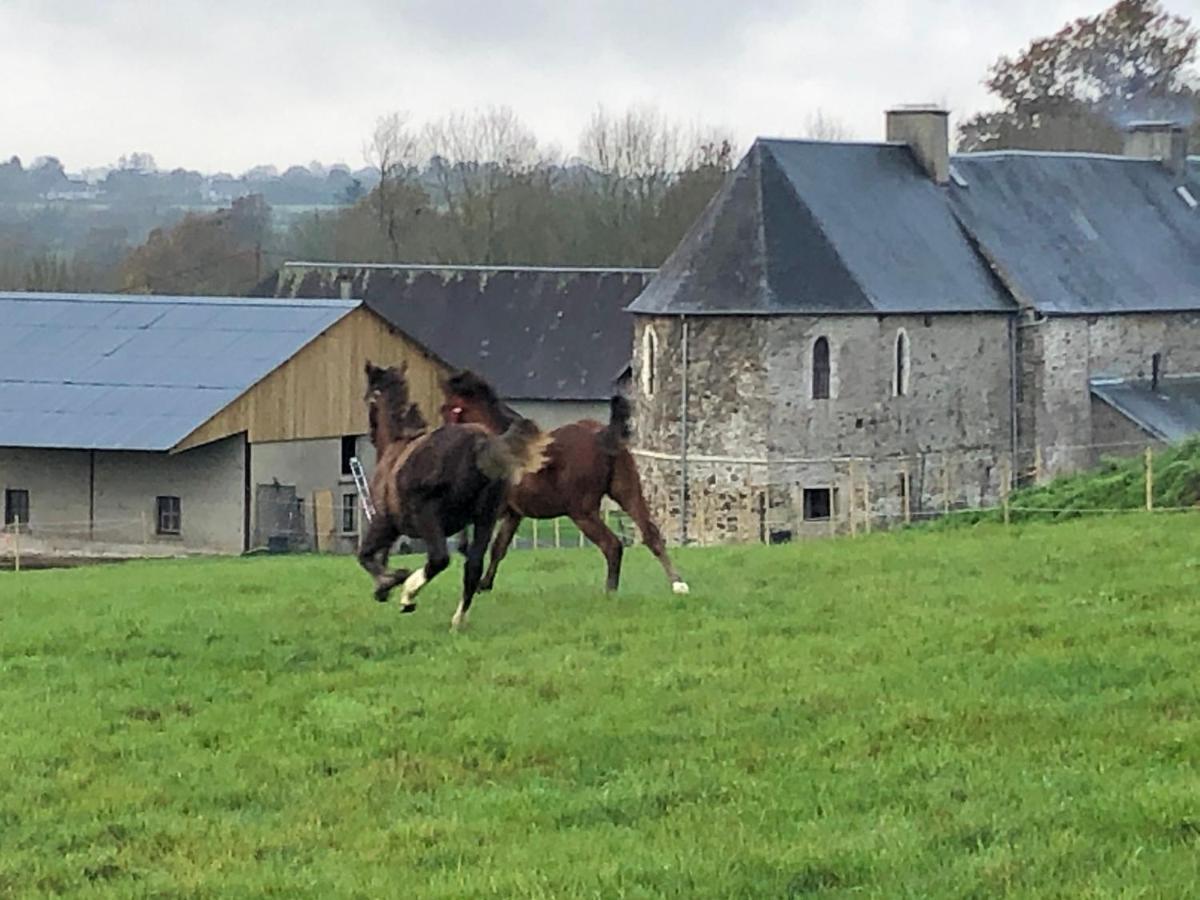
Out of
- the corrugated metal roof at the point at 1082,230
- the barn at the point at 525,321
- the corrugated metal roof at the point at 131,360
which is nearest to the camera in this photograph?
the corrugated metal roof at the point at 131,360

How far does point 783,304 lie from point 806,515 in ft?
14.9

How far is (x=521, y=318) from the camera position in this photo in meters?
64.6

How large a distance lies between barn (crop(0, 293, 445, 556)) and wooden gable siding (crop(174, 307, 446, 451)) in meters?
0.04

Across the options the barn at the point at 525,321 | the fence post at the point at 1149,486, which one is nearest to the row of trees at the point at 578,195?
the barn at the point at 525,321

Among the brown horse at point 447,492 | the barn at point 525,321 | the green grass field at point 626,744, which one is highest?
the barn at point 525,321

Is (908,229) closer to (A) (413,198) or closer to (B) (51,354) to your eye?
(B) (51,354)

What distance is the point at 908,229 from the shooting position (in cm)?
4666

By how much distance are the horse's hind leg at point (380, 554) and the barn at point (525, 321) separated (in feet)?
142

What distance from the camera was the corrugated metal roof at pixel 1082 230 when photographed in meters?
47.8

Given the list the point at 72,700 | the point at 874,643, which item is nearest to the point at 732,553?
the point at 874,643

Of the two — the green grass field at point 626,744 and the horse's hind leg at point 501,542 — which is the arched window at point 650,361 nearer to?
the horse's hind leg at point 501,542

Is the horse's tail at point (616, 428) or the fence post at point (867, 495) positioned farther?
the fence post at point (867, 495)

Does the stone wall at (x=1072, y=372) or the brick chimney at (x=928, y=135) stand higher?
the brick chimney at (x=928, y=135)

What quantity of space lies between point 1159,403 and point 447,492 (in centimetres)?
3707
